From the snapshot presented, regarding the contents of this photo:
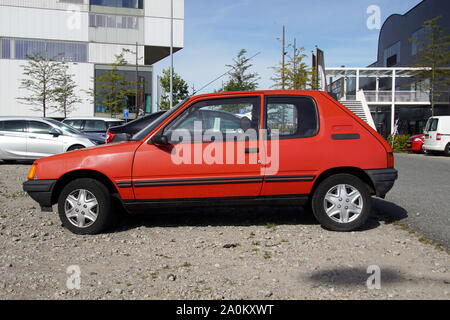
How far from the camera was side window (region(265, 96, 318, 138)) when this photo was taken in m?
5.82

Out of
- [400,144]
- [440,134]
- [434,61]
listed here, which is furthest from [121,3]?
[440,134]

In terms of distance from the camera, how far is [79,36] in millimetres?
53469

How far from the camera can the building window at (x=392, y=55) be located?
2379 inches

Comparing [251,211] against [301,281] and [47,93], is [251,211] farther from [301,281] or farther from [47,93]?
[47,93]

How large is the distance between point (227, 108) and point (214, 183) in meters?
0.95

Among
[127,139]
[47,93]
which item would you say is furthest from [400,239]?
[47,93]

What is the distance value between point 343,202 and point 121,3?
54778 millimetres

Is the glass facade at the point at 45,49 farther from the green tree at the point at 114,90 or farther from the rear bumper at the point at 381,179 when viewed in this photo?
the rear bumper at the point at 381,179

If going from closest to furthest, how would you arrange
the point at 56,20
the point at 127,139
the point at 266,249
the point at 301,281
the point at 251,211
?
the point at 301,281
the point at 266,249
the point at 127,139
the point at 251,211
the point at 56,20

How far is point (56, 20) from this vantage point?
53.1m

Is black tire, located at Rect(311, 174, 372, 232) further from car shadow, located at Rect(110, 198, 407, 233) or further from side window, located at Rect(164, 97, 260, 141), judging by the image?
side window, located at Rect(164, 97, 260, 141)

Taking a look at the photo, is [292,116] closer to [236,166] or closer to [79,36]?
[236,166]
